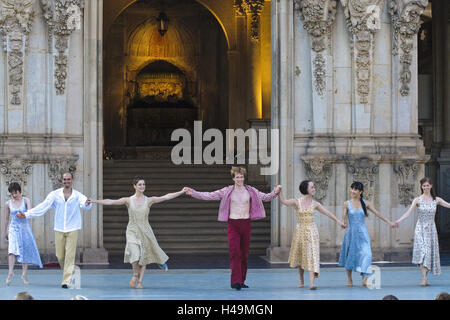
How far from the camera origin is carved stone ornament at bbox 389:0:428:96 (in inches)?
706

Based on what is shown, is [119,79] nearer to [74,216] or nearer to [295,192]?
[295,192]

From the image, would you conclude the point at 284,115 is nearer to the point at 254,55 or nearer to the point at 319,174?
the point at 319,174

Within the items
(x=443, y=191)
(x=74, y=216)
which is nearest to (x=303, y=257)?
(x=74, y=216)

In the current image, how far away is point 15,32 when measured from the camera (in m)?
17.2

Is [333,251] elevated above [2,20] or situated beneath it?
situated beneath

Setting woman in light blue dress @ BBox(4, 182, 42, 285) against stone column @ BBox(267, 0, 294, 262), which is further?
stone column @ BBox(267, 0, 294, 262)

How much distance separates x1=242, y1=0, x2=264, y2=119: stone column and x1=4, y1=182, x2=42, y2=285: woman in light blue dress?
48.9 feet

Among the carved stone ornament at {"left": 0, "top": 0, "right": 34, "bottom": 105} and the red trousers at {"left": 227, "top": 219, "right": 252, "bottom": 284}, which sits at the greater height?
the carved stone ornament at {"left": 0, "top": 0, "right": 34, "bottom": 105}

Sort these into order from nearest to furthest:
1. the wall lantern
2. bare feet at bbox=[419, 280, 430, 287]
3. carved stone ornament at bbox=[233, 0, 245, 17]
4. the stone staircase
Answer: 1. bare feet at bbox=[419, 280, 430, 287]
2. the stone staircase
3. carved stone ornament at bbox=[233, 0, 245, 17]
4. the wall lantern

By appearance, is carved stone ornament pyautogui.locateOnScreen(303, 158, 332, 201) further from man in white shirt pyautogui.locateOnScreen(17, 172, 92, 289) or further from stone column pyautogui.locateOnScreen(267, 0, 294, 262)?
man in white shirt pyautogui.locateOnScreen(17, 172, 92, 289)

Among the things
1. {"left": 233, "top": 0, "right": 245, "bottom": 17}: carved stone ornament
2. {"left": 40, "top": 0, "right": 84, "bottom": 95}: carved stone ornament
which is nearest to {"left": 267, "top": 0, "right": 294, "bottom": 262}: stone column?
{"left": 40, "top": 0, "right": 84, "bottom": 95}: carved stone ornament

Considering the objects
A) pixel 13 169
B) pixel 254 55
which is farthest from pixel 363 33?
pixel 254 55
